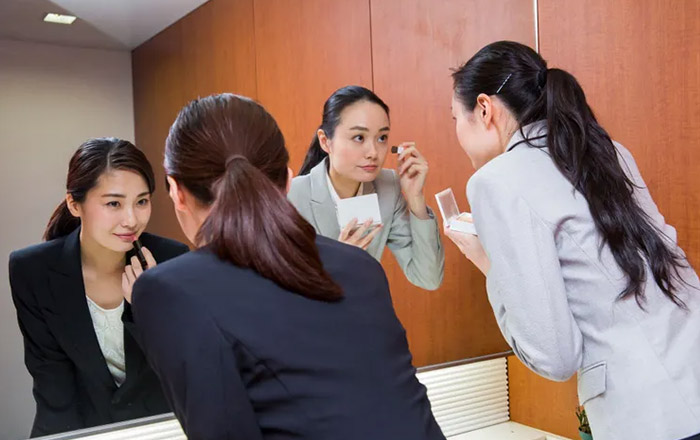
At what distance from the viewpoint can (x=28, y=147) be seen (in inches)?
66.3

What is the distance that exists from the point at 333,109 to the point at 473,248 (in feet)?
1.87

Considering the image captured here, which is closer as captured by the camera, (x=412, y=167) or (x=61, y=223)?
(x=61, y=223)

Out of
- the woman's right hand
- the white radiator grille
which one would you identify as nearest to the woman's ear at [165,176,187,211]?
the woman's right hand

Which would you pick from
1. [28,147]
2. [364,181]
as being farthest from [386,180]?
[28,147]

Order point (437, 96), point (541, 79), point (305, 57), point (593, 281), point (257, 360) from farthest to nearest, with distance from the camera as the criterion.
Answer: point (437, 96), point (305, 57), point (541, 79), point (593, 281), point (257, 360)

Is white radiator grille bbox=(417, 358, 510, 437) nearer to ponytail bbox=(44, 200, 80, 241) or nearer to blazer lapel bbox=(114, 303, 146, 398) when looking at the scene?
blazer lapel bbox=(114, 303, 146, 398)

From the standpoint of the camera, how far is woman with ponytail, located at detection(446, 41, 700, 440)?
1300 mm

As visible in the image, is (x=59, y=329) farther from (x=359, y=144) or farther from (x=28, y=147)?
(x=359, y=144)

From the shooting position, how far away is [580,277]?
1.34m

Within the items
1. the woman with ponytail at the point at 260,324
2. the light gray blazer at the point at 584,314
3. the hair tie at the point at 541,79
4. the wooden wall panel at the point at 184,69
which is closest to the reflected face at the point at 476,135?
the hair tie at the point at 541,79

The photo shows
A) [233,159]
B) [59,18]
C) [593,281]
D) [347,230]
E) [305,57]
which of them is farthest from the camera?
[305,57]

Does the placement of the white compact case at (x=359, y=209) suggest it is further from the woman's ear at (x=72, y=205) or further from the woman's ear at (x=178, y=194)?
the woman's ear at (x=178, y=194)

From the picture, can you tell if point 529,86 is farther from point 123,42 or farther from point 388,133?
point 123,42

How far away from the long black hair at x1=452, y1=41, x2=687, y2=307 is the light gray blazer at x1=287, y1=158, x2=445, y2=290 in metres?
0.53
